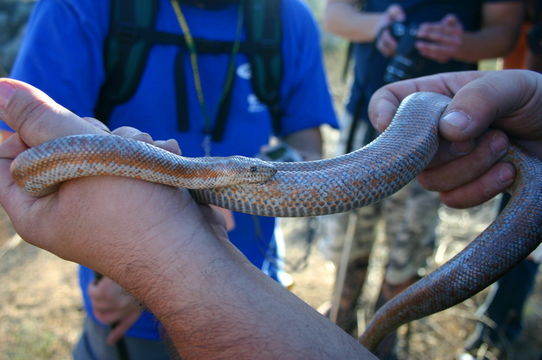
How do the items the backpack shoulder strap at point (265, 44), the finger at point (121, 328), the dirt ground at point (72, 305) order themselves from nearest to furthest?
the finger at point (121, 328)
the backpack shoulder strap at point (265, 44)
the dirt ground at point (72, 305)

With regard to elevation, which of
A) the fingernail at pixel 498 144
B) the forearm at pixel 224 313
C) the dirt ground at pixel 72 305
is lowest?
the dirt ground at pixel 72 305

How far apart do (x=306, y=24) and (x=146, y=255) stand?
8.33 feet

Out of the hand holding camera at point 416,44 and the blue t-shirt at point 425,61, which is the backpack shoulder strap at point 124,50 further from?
the blue t-shirt at point 425,61

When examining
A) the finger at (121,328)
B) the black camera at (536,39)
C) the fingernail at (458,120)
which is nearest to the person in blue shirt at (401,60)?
the black camera at (536,39)

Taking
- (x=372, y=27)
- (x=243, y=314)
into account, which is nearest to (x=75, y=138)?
(x=243, y=314)

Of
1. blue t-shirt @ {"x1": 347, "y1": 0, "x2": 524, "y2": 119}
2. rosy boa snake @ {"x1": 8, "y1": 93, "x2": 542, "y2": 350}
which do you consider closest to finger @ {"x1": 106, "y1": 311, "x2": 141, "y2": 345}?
rosy boa snake @ {"x1": 8, "y1": 93, "x2": 542, "y2": 350}

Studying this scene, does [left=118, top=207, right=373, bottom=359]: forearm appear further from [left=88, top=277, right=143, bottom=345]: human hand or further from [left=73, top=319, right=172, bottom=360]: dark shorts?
[left=73, top=319, right=172, bottom=360]: dark shorts

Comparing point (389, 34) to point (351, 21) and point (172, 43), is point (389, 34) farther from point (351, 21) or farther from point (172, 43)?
point (172, 43)

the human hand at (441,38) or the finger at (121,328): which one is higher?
the human hand at (441,38)

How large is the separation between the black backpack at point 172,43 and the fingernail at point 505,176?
66.7 inches

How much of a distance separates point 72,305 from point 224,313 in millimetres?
4015

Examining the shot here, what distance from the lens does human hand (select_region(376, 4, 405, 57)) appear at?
3.70m

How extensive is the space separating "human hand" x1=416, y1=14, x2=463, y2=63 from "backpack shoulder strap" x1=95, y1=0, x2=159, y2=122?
224 centimetres

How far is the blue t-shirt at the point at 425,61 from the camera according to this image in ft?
12.3
